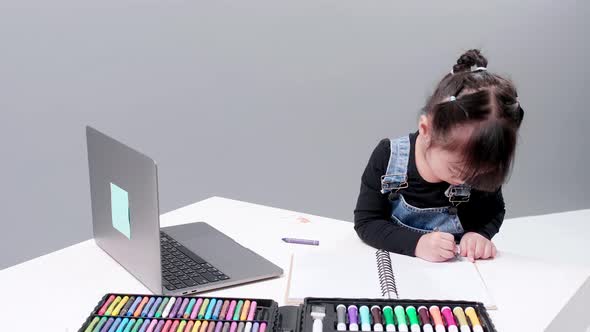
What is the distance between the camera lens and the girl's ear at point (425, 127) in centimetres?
123

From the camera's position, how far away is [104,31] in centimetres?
221

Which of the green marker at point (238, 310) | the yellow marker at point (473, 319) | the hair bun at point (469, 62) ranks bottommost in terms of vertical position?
the green marker at point (238, 310)

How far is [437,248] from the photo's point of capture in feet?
3.92

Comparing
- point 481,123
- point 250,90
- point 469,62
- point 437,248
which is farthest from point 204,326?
point 250,90

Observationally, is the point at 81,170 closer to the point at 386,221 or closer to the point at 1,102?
the point at 1,102

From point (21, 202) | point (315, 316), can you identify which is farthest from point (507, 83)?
point (21, 202)

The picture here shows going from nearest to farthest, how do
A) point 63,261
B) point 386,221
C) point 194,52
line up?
1. point 63,261
2. point 386,221
3. point 194,52

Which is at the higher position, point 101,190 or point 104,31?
point 104,31

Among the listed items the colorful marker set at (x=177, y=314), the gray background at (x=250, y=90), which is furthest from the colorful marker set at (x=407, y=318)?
the gray background at (x=250, y=90)

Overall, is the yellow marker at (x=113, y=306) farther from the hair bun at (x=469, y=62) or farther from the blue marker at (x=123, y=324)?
the hair bun at (x=469, y=62)

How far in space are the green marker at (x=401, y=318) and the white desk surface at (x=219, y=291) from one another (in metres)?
0.15

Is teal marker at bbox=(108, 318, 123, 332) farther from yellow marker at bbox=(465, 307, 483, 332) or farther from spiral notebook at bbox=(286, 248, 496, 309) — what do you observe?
yellow marker at bbox=(465, 307, 483, 332)

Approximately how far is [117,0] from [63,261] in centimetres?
121

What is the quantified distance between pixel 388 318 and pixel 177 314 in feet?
0.93
